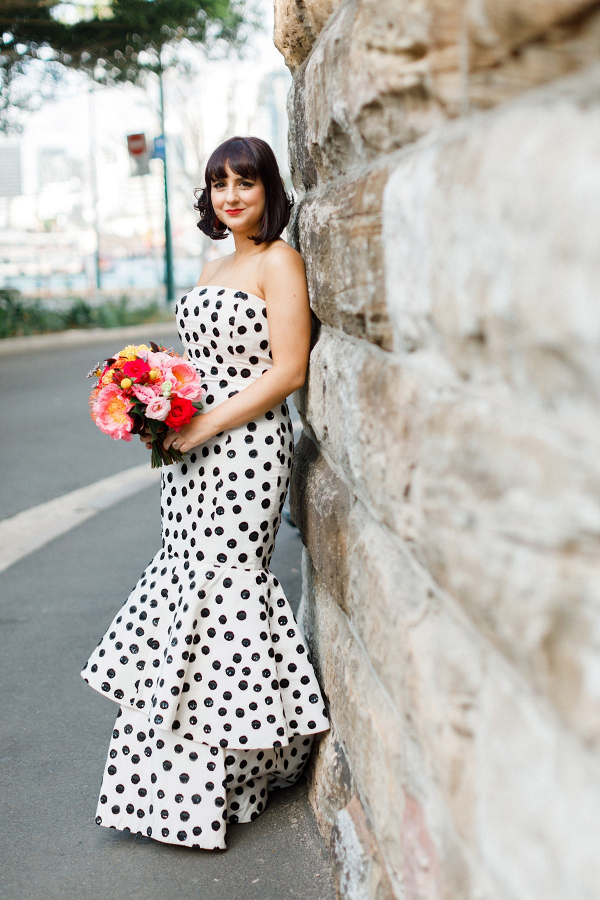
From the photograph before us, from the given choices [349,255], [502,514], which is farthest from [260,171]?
[502,514]

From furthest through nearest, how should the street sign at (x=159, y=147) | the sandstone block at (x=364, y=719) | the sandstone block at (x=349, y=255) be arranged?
the street sign at (x=159, y=147)
the sandstone block at (x=364, y=719)
the sandstone block at (x=349, y=255)

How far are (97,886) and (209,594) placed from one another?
883 mm

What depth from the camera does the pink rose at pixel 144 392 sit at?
2607mm

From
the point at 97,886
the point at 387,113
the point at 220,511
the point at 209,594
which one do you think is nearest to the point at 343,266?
the point at 387,113

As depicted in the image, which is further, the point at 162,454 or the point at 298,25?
the point at 162,454

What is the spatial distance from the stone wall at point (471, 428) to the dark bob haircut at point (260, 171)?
687 millimetres

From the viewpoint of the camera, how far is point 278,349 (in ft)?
8.46

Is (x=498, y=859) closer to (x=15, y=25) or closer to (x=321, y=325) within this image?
(x=321, y=325)

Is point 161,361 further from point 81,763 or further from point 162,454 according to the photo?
point 81,763

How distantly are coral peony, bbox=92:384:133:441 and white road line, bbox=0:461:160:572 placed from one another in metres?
2.76

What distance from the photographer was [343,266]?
1957 mm

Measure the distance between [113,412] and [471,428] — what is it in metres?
1.68

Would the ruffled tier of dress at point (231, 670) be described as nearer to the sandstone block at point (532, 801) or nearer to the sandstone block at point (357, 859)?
the sandstone block at point (357, 859)

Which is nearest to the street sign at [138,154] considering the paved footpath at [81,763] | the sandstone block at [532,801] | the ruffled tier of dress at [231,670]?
the paved footpath at [81,763]
